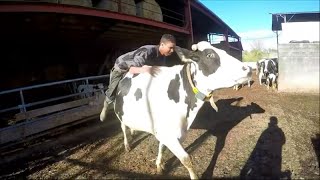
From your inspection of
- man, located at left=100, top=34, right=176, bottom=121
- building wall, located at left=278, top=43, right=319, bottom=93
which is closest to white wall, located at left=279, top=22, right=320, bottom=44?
building wall, located at left=278, top=43, right=319, bottom=93

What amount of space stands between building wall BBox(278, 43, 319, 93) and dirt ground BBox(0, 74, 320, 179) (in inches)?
262

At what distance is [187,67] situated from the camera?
4141 mm

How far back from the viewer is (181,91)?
165 inches

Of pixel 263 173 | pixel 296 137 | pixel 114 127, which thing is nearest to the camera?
pixel 263 173

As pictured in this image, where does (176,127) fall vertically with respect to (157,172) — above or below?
above

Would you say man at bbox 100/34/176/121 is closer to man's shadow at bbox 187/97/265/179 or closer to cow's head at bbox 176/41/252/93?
cow's head at bbox 176/41/252/93

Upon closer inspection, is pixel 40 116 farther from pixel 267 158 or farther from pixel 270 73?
pixel 270 73

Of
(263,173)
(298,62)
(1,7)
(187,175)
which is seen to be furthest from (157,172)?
(298,62)

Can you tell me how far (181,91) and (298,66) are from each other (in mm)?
12845

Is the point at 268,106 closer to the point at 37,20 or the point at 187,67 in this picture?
the point at 187,67

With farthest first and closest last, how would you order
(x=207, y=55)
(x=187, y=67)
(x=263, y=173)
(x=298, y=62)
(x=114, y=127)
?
(x=298, y=62) → (x=114, y=127) → (x=263, y=173) → (x=187, y=67) → (x=207, y=55)

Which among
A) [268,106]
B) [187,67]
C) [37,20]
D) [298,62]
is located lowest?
[268,106]

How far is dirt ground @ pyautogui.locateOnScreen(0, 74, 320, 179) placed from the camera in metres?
4.96

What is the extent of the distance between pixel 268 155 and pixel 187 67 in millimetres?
2518
